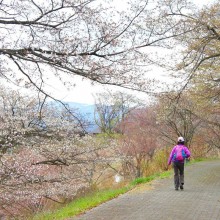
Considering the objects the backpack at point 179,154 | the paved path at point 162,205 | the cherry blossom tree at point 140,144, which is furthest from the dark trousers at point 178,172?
the cherry blossom tree at point 140,144

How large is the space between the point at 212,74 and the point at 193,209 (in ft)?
31.5

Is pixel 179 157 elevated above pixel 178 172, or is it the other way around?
pixel 179 157

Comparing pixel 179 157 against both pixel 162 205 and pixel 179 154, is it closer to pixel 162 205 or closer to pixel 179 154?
pixel 179 154

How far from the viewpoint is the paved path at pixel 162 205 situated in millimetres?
7984

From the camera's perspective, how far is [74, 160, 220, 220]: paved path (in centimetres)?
798

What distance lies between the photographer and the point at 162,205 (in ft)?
29.9

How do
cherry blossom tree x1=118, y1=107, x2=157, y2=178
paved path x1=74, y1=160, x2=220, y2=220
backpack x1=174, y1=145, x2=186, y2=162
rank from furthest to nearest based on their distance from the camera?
cherry blossom tree x1=118, y1=107, x2=157, y2=178 < backpack x1=174, y1=145, x2=186, y2=162 < paved path x1=74, y1=160, x2=220, y2=220

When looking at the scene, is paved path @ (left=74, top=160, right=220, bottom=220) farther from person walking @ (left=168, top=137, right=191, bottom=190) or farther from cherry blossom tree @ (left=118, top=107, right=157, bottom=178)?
cherry blossom tree @ (left=118, top=107, right=157, bottom=178)

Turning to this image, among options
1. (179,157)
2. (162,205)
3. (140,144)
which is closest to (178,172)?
(179,157)

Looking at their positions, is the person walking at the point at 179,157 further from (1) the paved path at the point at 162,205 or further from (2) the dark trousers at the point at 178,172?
(1) the paved path at the point at 162,205

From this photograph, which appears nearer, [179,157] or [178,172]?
[179,157]

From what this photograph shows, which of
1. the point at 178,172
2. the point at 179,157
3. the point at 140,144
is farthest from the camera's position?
the point at 140,144

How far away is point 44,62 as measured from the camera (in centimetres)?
625

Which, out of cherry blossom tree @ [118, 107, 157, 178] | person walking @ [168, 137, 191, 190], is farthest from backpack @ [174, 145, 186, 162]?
cherry blossom tree @ [118, 107, 157, 178]
